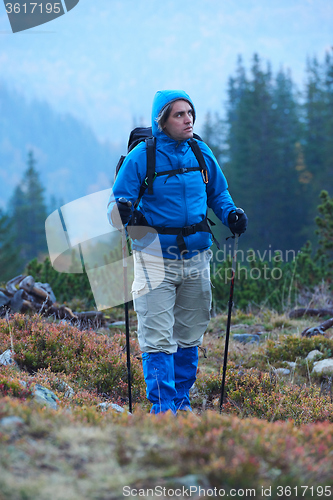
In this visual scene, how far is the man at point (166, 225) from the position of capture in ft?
12.0

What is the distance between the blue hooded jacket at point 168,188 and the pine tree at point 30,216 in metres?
53.0

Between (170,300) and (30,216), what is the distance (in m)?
59.6

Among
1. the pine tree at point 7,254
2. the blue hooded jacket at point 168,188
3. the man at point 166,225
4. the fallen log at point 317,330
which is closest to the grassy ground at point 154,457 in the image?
the man at point 166,225

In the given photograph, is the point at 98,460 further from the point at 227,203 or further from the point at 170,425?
the point at 227,203

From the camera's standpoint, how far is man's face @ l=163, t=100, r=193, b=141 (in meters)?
3.73

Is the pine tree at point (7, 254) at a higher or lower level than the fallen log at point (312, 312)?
lower

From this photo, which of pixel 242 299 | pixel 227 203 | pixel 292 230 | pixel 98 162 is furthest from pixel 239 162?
pixel 98 162

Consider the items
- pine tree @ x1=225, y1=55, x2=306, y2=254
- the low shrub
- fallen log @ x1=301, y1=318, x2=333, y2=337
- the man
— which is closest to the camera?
the man

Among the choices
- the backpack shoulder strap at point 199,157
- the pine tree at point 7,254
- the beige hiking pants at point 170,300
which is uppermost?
the backpack shoulder strap at point 199,157

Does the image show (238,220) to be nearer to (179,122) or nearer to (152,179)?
(152,179)

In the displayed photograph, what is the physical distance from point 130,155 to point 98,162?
195 m

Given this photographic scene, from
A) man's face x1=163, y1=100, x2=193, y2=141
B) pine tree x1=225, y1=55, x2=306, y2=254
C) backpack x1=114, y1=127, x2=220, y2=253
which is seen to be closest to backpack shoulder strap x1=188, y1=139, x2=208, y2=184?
backpack x1=114, y1=127, x2=220, y2=253

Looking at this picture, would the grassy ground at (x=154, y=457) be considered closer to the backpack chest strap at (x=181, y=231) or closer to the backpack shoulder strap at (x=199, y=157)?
the backpack chest strap at (x=181, y=231)

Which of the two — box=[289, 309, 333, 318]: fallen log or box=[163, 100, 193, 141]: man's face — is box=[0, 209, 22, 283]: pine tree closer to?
box=[289, 309, 333, 318]: fallen log
